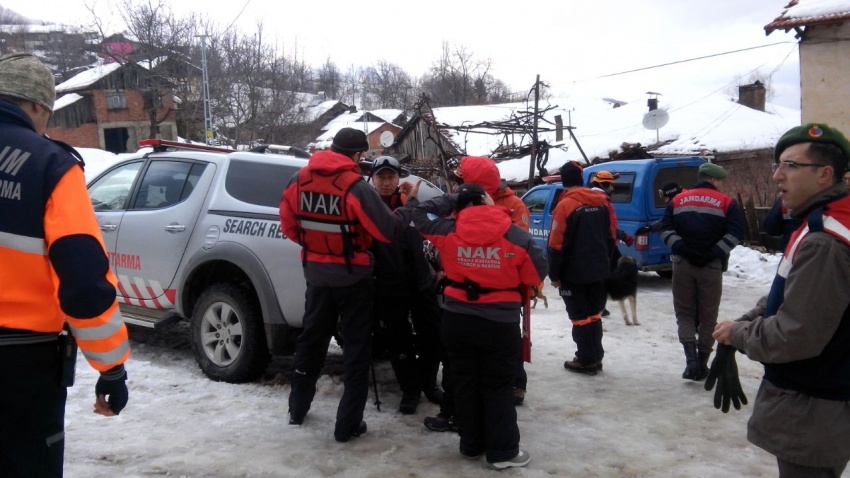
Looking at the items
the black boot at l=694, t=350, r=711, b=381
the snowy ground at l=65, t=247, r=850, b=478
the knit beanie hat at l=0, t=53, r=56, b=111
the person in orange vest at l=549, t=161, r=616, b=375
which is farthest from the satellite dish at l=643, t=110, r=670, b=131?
the knit beanie hat at l=0, t=53, r=56, b=111

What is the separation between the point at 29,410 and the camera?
242 centimetres

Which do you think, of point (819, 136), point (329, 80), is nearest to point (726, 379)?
point (819, 136)

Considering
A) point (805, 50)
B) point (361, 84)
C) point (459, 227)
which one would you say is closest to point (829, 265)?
point (459, 227)

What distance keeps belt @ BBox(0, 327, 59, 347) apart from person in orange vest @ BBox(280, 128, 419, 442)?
2196 millimetres

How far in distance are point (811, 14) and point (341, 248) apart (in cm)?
1435

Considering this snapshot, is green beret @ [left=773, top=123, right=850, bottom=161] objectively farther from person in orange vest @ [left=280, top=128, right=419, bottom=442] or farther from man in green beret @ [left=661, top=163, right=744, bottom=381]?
man in green beret @ [left=661, top=163, right=744, bottom=381]

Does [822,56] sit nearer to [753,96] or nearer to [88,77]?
[753,96]

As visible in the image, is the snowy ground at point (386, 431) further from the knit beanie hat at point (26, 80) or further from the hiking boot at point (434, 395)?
the knit beanie hat at point (26, 80)

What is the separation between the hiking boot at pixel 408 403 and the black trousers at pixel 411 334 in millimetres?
30

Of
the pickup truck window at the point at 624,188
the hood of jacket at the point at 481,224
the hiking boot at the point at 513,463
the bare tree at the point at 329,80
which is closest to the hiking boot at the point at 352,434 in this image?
the hiking boot at the point at 513,463

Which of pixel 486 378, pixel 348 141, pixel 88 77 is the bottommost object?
pixel 486 378

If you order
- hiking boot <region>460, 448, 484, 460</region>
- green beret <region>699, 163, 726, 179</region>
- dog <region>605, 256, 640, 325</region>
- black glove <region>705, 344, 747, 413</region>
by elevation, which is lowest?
hiking boot <region>460, 448, 484, 460</region>

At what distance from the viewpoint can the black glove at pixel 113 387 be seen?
8.37 feet

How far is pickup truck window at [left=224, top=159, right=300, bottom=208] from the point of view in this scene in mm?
5586
